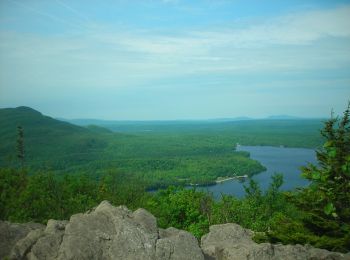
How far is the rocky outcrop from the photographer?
13.6 metres

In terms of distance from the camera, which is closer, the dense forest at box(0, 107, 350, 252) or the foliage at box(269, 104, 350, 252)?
the foliage at box(269, 104, 350, 252)

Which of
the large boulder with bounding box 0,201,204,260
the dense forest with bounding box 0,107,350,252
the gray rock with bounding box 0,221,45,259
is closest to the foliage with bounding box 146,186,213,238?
the dense forest with bounding box 0,107,350,252

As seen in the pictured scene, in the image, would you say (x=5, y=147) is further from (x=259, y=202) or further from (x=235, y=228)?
(x=235, y=228)

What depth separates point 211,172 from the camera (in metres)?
144

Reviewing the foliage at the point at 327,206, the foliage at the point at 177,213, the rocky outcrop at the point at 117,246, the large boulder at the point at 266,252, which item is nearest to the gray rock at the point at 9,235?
the rocky outcrop at the point at 117,246

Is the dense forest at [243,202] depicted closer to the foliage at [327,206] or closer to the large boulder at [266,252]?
the foliage at [327,206]

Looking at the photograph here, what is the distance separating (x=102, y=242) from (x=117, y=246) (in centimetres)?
Answer: 66

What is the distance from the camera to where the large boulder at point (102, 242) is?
44.5ft

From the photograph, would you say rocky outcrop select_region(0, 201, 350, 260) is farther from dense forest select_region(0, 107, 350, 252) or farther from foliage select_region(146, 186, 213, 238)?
foliage select_region(146, 186, 213, 238)

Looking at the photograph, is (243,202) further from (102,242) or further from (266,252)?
(102,242)

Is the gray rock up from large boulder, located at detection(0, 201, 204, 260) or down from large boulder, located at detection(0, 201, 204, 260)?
down

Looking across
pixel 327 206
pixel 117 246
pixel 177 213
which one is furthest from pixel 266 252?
pixel 177 213

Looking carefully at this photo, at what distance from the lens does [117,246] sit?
14.1m

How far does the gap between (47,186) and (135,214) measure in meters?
25.0
